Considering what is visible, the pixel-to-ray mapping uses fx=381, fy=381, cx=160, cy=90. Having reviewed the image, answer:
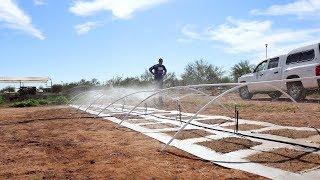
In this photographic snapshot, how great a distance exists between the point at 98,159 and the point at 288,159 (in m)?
2.97

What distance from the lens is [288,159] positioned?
5.64 metres

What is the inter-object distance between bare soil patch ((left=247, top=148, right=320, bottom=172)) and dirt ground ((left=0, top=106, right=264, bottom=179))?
645mm

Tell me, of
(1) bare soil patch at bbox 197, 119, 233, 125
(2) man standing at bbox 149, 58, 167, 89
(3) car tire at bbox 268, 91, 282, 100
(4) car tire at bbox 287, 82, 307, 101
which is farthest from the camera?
(3) car tire at bbox 268, 91, 282, 100

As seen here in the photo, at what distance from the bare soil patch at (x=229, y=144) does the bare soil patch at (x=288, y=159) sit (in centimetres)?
60

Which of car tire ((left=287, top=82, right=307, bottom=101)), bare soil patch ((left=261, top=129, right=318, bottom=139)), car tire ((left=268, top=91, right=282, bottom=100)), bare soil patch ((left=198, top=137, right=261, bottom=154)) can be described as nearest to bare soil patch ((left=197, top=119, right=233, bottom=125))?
bare soil patch ((left=261, top=129, right=318, bottom=139))

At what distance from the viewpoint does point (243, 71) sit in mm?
37219

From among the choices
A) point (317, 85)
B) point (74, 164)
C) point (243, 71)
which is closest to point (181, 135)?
point (74, 164)

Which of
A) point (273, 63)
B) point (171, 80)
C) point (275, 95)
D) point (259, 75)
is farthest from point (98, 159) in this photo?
point (171, 80)

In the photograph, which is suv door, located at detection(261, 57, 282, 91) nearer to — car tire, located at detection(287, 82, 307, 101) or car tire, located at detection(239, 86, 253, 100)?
car tire, located at detection(287, 82, 307, 101)

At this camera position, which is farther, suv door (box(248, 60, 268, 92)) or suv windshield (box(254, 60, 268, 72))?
suv windshield (box(254, 60, 268, 72))

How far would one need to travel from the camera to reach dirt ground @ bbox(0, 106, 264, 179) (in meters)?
5.17

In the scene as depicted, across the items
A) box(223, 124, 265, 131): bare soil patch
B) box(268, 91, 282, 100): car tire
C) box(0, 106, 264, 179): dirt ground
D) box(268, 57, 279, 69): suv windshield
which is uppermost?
box(268, 57, 279, 69): suv windshield

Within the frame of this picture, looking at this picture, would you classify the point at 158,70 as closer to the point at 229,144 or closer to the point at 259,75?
the point at 259,75

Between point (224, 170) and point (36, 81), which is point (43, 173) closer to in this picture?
point (224, 170)
